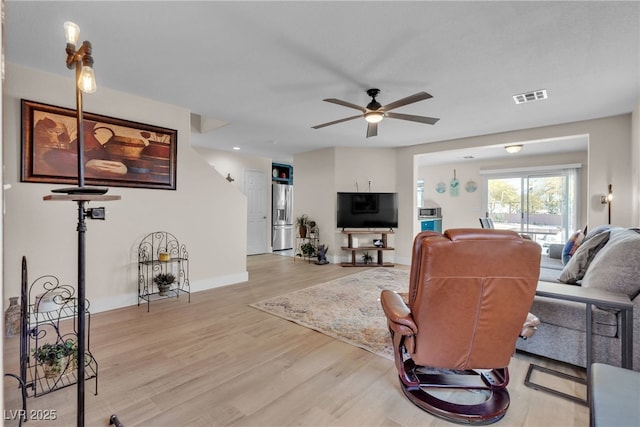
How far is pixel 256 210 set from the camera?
7500mm

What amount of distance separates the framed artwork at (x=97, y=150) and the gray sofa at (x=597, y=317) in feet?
13.5

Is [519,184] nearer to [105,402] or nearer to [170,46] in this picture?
[170,46]

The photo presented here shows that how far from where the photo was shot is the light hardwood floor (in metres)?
1.69

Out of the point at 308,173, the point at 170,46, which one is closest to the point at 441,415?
the point at 170,46

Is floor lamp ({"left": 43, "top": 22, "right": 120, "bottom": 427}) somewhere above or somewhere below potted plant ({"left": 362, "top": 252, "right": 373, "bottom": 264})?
above

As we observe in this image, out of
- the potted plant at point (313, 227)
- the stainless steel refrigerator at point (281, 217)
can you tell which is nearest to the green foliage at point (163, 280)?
the potted plant at point (313, 227)

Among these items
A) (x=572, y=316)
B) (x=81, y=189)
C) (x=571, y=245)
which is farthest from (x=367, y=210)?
(x=81, y=189)

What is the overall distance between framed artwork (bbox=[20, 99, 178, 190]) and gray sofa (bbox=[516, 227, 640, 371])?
4.12m

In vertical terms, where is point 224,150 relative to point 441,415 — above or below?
above

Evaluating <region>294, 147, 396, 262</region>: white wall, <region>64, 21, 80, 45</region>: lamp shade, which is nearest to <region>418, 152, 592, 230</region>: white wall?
<region>294, 147, 396, 262</region>: white wall

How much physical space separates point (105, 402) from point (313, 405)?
124cm

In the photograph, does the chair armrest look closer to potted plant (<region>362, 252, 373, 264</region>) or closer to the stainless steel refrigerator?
potted plant (<region>362, 252, 373, 264</region>)

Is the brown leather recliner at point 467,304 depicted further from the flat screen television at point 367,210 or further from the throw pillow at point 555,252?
the flat screen television at point 367,210

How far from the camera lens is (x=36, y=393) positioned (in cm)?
183
